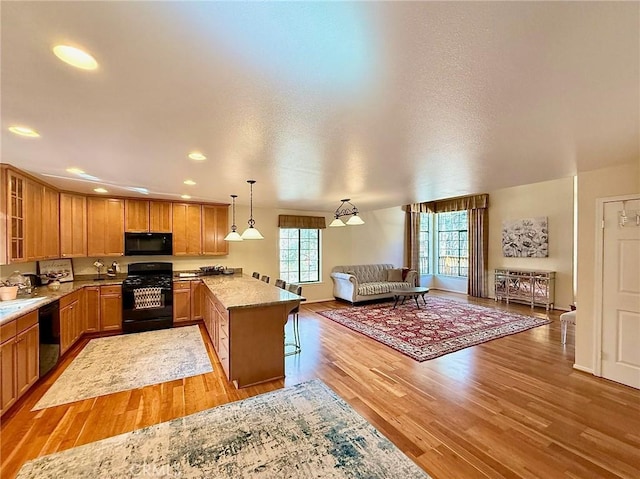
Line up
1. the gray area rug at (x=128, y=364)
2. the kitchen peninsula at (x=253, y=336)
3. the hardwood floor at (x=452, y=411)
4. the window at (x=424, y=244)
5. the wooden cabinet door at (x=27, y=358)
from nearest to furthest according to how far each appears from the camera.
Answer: the hardwood floor at (x=452, y=411), the wooden cabinet door at (x=27, y=358), the gray area rug at (x=128, y=364), the kitchen peninsula at (x=253, y=336), the window at (x=424, y=244)

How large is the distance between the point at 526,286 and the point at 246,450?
719cm

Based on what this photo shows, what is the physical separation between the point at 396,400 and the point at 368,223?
19.1 ft

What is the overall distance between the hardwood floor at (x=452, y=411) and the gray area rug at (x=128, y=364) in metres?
0.14

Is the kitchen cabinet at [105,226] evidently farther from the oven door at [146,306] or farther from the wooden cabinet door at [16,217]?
the wooden cabinet door at [16,217]

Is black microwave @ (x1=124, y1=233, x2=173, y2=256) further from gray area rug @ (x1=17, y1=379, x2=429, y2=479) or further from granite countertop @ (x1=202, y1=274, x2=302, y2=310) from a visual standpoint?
gray area rug @ (x1=17, y1=379, x2=429, y2=479)

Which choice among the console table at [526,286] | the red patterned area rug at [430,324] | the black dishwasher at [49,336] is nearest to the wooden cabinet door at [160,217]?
the black dishwasher at [49,336]

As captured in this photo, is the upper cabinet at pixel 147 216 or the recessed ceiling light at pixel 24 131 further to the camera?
the upper cabinet at pixel 147 216

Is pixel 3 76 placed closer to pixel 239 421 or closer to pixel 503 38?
pixel 503 38

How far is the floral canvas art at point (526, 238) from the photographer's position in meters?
6.79

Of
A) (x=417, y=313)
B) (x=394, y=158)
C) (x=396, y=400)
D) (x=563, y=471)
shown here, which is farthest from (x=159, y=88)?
(x=417, y=313)

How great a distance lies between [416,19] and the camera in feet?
3.44

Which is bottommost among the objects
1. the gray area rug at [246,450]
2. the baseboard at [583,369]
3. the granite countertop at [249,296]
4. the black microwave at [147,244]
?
the gray area rug at [246,450]

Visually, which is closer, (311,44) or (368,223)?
(311,44)

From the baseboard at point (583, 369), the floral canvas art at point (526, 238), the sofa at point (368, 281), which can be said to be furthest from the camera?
the sofa at point (368, 281)
